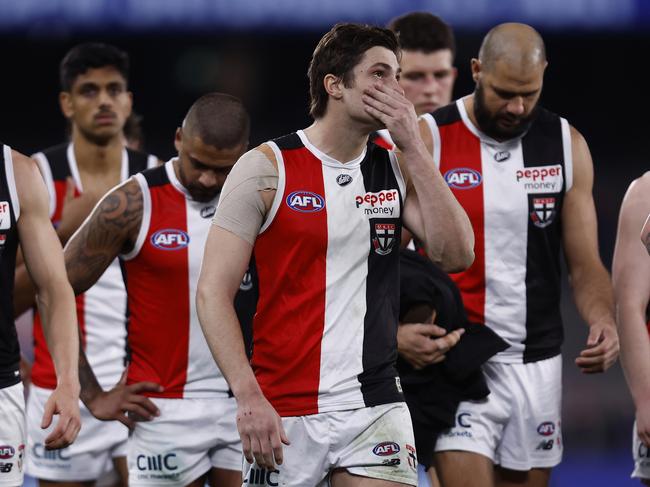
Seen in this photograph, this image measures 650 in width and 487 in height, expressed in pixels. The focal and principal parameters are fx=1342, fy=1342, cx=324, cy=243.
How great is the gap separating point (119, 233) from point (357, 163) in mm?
1217

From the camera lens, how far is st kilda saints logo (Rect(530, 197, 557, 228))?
223 inches

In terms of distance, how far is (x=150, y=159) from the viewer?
7.07m

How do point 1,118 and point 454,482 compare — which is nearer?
point 454,482

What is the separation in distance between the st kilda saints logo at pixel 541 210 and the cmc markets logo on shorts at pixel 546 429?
87 cm

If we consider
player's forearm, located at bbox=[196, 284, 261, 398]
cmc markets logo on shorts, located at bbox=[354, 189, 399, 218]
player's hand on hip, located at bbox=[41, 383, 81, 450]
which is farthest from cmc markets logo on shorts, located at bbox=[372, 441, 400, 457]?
player's hand on hip, located at bbox=[41, 383, 81, 450]

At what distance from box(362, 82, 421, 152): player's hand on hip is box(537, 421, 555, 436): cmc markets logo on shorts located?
1.86m

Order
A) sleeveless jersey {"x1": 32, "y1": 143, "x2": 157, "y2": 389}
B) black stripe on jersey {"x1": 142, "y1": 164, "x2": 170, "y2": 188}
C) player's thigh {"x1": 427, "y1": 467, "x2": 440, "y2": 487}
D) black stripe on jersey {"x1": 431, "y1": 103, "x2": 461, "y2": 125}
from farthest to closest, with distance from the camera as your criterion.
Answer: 1. sleeveless jersey {"x1": 32, "y1": 143, "x2": 157, "y2": 389}
2. player's thigh {"x1": 427, "y1": 467, "x2": 440, "y2": 487}
3. black stripe on jersey {"x1": 431, "y1": 103, "x2": 461, "y2": 125}
4. black stripe on jersey {"x1": 142, "y1": 164, "x2": 170, "y2": 188}

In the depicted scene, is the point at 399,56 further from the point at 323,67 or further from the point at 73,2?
the point at 73,2

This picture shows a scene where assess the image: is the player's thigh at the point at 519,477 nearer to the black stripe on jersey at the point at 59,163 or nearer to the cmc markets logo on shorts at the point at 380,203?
the cmc markets logo on shorts at the point at 380,203

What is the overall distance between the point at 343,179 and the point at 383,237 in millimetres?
242

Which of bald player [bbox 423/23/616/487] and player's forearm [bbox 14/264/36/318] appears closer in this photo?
bald player [bbox 423/23/616/487]

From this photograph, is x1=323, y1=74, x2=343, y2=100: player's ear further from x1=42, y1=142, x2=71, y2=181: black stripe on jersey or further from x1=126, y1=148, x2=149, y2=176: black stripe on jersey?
x1=42, y1=142, x2=71, y2=181: black stripe on jersey

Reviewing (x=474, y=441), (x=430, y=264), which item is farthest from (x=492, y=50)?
(x=474, y=441)

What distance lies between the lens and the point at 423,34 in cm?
709
